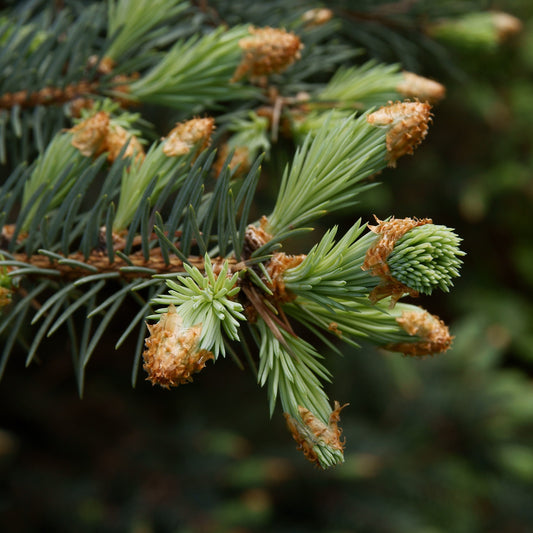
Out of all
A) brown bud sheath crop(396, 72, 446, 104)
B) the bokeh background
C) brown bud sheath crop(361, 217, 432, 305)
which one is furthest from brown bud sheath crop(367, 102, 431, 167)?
the bokeh background

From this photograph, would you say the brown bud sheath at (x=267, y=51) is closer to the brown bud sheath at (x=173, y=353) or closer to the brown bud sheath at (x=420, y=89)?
the brown bud sheath at (x=420, y=89)

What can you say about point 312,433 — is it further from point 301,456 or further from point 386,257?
point 301,456

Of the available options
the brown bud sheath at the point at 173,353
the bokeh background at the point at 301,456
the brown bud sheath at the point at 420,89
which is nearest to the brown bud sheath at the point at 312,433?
the brown bud sheath at the point at 173,353

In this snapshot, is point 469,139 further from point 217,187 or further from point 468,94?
point 217,187

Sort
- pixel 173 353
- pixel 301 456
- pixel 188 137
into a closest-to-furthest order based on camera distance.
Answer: pixel 173 353 → pixel 188 137 → pixel 301 456

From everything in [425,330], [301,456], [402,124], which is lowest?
[301,456]

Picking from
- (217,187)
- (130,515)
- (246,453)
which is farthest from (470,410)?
(217,187)

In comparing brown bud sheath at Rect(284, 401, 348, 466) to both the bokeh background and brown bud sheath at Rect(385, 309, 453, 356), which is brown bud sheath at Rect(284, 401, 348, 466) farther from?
the bokeh background

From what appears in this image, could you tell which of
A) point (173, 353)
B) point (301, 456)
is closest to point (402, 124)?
point (173, 353)
